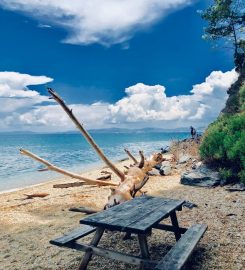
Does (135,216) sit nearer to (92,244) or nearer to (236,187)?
(92,244)

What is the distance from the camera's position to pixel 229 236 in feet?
19.6

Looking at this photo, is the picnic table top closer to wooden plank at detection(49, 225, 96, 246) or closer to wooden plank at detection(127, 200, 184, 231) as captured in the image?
wooden plank at detection(127, 200, 184, 231)

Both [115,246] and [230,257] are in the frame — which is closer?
[230,257]

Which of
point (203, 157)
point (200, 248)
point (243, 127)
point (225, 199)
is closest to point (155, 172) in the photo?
point (203, 157)

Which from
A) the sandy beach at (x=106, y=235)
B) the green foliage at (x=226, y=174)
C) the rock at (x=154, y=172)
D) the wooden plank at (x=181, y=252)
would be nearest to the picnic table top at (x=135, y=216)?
the wooden plank at (x=181, y=252)

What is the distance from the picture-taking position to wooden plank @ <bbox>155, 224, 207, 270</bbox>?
3534 mm

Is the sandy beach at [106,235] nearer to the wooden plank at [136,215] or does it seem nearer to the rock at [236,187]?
the rock at [236,187]

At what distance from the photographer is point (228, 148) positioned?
11.2 m

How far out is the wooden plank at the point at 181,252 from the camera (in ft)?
11.6

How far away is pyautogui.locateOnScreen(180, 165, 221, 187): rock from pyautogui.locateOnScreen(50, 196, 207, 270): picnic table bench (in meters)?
6.02

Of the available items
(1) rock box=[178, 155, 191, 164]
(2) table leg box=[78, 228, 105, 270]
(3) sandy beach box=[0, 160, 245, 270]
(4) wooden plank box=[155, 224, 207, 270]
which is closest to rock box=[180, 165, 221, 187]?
(3) sandy beach box=[0, 160, 245, 270]

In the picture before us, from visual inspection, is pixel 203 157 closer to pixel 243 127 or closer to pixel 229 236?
pixel 243 127

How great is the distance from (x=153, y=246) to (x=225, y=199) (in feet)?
12.5

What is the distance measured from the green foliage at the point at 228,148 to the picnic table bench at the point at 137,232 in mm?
5794
